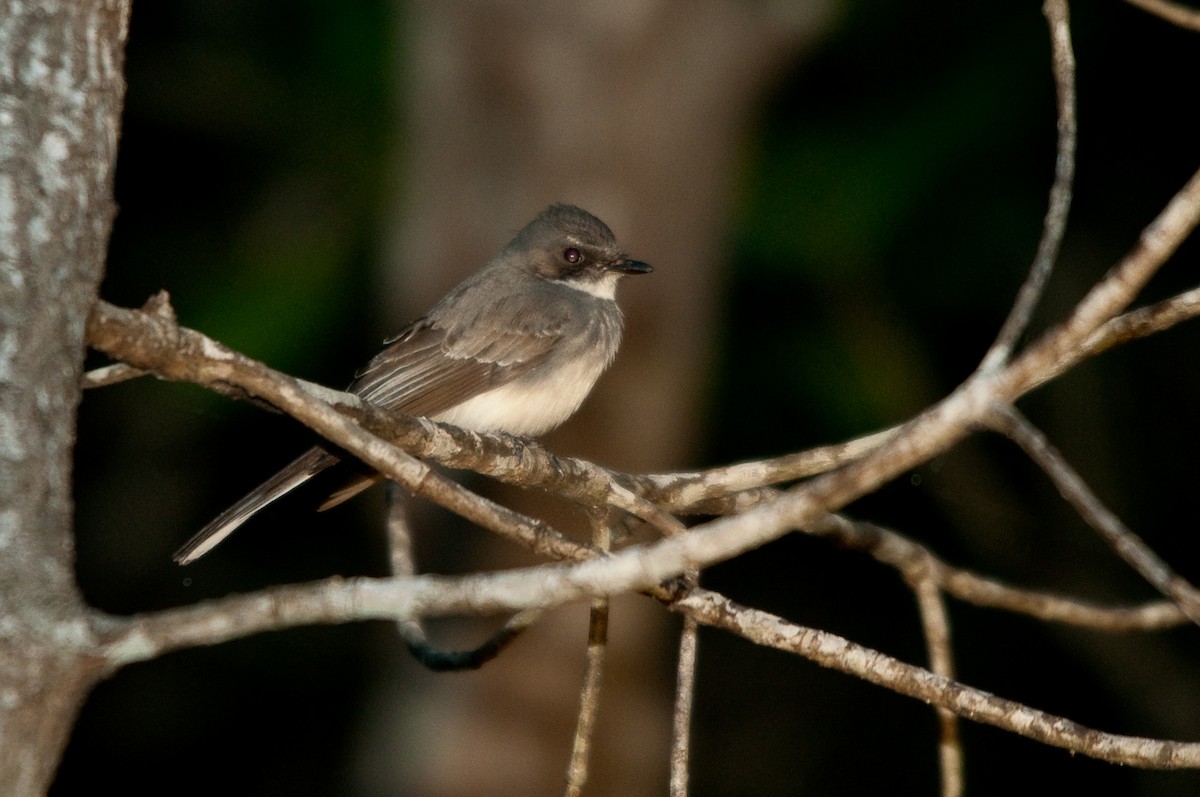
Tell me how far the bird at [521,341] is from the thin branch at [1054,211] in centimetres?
283

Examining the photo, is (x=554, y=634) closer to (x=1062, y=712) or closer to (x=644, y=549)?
(x=1062, y=712)

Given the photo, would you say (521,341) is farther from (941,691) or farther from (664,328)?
(941,691)

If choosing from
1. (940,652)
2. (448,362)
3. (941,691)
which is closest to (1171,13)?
(941,691)

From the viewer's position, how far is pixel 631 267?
5.95 meters

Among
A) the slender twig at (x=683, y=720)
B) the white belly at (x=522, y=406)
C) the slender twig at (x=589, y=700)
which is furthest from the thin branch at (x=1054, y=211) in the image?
the white belly at (x=522, y=406)

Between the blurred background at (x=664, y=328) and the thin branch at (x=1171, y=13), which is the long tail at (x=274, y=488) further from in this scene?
the blurred background at (x=664, y=328)

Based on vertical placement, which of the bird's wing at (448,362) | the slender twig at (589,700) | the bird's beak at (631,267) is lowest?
the slender twig at (589,700)

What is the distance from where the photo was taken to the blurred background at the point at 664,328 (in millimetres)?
7840

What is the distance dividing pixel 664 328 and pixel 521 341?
8.04 ft

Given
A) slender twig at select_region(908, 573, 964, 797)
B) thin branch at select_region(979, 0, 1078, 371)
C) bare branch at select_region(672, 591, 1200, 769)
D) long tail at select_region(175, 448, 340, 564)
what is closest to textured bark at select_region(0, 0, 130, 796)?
bare branch at select_region(672, 591, 1200, 769)

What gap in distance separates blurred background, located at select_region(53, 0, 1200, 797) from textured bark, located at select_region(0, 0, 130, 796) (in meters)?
5.13

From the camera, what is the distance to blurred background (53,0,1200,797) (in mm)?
7840

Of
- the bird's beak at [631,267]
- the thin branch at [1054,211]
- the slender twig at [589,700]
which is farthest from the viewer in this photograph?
the bird's beak at [631,267]

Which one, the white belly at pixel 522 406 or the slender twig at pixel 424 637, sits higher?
the white belly at pixel 522 406
